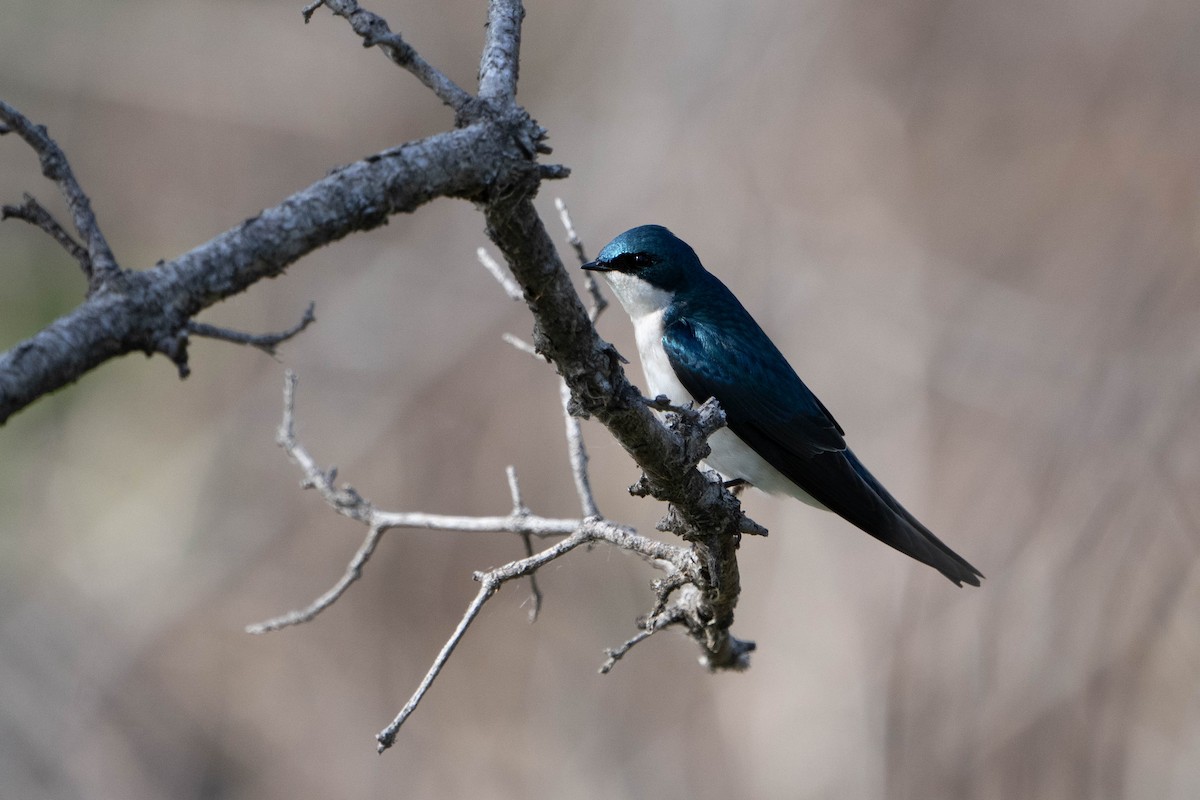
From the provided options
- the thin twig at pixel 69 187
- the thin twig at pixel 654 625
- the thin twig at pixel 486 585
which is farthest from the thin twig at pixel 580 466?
the thin twig at pixel 69 187

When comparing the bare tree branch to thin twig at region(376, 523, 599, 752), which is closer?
the bare tree branch

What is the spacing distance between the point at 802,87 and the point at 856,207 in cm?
94

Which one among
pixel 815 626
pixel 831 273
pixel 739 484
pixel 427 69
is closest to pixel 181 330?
pixel 427 69

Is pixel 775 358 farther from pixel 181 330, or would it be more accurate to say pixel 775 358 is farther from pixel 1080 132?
pixel 1080 132

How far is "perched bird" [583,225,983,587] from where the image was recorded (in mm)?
2842

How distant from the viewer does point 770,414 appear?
288 centimetres

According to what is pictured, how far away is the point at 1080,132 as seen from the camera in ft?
19.0

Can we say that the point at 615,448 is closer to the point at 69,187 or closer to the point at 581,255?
the point at 581,255

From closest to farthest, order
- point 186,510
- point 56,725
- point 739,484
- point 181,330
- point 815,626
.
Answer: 1. point 181,330
2. point 739,484
3. point 815,626
4. point 56,725
5. point 186,510

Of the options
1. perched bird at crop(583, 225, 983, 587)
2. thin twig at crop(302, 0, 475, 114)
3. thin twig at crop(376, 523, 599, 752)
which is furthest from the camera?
perched bird at crop(583, 225, 983, 587)

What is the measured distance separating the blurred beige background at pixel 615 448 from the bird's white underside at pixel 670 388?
5.95ft

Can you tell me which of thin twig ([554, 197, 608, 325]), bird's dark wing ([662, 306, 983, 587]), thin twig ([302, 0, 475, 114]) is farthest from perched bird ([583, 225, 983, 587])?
thin twig ([302, 0, 475, 114])

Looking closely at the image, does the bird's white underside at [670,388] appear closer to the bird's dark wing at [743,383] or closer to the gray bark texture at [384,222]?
the bird's dark wing at [743,383]

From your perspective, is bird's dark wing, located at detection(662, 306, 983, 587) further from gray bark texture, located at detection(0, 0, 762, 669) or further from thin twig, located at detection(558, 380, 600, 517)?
gray bark texture, located at detection(0, 0, 762, 669)
